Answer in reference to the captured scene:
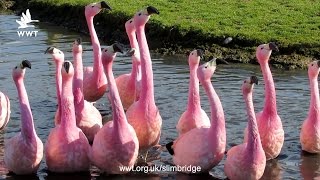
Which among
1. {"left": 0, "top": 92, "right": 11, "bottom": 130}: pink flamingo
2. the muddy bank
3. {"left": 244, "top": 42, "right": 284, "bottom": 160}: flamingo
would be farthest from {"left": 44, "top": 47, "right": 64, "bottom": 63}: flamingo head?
the muddy bank

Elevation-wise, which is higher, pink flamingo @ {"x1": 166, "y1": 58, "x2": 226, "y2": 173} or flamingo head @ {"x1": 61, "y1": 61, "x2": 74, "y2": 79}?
flamingo head @ {"x1": 61, "y1": 61, "x2": 74, "y2": 79}

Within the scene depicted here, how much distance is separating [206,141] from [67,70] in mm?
1812


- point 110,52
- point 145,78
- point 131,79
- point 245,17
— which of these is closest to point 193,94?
point 145,78

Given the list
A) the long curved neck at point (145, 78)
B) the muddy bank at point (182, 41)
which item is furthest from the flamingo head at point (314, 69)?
the muddy bank at point (182, 41)

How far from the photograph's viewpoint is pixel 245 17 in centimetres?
1612

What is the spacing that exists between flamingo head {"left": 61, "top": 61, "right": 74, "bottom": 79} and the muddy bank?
6015 millimetres

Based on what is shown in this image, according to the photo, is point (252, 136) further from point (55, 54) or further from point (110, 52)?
point (55, 54)

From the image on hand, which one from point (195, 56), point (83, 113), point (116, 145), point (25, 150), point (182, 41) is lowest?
point (25, 150)

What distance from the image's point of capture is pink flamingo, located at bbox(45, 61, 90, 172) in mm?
7438

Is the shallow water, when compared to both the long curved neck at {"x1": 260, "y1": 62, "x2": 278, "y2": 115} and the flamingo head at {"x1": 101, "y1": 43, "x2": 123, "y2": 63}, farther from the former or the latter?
the flamingo head at {"x1": 101, "y1": 43, "x2": 123, "y2": 63}

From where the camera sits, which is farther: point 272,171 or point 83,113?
point 83,113

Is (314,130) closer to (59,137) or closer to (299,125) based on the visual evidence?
(299,125)

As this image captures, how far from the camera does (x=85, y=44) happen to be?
15500mm

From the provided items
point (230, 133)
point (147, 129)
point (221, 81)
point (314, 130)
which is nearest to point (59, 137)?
point (147, 129)
